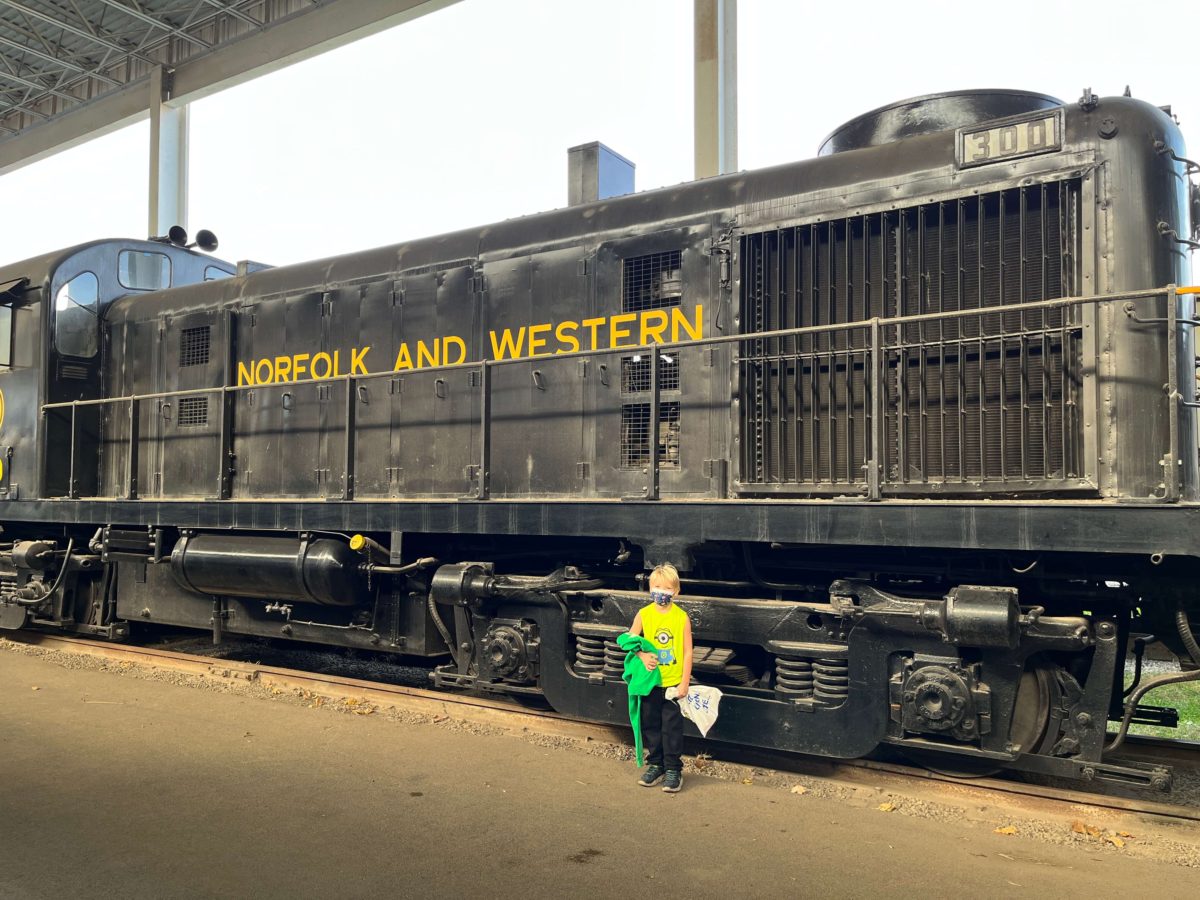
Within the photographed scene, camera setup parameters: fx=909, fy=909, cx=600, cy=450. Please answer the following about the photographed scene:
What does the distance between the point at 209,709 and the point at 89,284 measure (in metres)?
4.88

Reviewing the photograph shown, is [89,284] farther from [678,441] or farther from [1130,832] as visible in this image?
[1130,832]

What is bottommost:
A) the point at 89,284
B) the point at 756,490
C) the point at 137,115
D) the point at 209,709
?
the point at 209,709

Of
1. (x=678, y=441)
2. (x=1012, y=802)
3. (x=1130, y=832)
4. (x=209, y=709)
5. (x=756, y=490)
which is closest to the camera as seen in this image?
(x=1130, y=832)

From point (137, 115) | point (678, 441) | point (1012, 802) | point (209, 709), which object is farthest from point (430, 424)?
point (137, 115)

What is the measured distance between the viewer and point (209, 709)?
6453mm

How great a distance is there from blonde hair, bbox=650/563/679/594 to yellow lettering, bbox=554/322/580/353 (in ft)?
6.08

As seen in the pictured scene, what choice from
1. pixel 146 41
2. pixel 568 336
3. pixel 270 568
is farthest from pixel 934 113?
pixel 146 41

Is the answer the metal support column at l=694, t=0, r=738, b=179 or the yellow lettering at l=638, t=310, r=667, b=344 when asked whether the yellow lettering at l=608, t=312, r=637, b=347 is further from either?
the metal support column at l=694, t=0, r=738, b=179

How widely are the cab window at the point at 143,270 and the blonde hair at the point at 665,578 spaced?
7.29m

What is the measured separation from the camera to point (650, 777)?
4723mm

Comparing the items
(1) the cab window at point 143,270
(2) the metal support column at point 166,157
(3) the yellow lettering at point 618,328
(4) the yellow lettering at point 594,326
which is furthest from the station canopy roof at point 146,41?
(3) the yellow lettering at point 618,328

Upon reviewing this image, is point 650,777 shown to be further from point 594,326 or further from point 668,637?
point 594,326

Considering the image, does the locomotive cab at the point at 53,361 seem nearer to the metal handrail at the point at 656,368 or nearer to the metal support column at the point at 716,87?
the metal handrail at the point at 656,368

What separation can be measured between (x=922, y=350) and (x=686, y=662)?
6.68 ft
